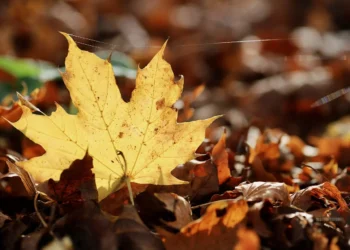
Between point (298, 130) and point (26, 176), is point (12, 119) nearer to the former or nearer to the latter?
point (26, 176)

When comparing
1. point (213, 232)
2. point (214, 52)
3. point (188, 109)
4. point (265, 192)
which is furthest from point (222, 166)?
point (214, 52)

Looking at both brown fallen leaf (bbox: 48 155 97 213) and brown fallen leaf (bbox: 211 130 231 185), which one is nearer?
brown fallen leaf (bbox: 48 155 97 213)

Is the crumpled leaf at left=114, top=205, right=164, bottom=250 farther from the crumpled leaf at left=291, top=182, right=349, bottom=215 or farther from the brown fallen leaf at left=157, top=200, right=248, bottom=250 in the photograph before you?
the crumpled leaf at left=291, top=182, right=349, bottom=215

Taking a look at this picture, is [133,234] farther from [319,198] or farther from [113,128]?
[319,198]

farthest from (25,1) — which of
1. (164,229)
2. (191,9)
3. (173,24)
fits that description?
(164,229)

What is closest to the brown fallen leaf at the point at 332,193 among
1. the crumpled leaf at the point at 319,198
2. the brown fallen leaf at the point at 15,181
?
the crumpled leaf at the point at 319,198

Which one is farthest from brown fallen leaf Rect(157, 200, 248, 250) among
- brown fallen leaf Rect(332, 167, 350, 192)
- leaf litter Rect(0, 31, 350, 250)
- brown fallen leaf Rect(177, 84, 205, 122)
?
brown fallen leaf Rect(177, 84, 205, 122)
